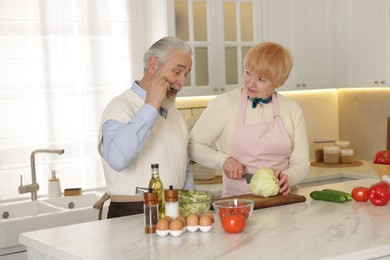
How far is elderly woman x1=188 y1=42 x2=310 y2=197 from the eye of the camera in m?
3.50

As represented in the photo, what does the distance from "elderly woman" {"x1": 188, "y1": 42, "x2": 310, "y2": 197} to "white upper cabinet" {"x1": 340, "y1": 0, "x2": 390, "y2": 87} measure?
2.01 m

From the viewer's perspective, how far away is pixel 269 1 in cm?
525

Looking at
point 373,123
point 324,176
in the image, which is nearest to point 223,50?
point 324,176

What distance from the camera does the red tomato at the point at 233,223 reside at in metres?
2.59

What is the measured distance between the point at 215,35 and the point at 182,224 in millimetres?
2571

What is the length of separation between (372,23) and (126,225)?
3259mm

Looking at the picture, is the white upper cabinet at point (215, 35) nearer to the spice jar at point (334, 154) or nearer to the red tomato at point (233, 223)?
the spice jar at point (334, 154)

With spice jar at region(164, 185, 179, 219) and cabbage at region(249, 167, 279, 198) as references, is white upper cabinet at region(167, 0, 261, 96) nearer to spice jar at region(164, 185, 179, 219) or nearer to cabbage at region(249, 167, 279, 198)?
cabbage at region(249, 167, 279, 198)

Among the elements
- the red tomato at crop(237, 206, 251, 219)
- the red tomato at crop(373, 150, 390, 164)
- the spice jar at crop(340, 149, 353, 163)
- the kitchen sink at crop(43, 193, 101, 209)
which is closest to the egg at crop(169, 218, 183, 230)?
the red tomato at crop(237, 206, 251, 219)

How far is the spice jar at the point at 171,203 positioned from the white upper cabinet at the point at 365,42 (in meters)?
3.08

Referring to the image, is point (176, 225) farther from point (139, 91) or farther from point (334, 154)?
point (334, 154)

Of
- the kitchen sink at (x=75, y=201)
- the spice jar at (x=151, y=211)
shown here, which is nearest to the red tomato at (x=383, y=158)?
the spice jar at (x=151, y=211)

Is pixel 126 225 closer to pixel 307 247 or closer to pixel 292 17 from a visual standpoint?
pixel 307 247

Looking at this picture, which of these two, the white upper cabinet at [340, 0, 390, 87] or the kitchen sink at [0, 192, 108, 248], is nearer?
the kitchen sink at [0, 192, 108, 248]
